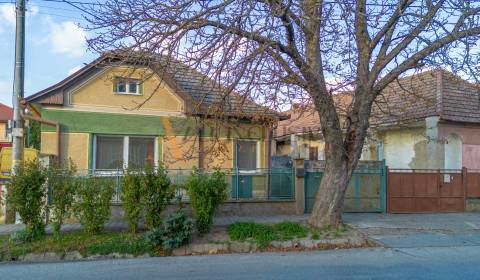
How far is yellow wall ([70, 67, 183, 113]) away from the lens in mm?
13727

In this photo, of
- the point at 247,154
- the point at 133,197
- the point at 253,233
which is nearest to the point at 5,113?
the point at 247,154

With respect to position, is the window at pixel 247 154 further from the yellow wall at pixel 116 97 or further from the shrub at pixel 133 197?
the shrub at pixel 133 197

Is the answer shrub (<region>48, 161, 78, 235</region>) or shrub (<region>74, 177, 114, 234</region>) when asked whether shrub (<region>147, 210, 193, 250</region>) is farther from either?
shrub (<region>48, 161, 78, 235</region>)

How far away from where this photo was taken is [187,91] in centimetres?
1483

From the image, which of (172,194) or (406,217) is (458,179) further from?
(172,194)

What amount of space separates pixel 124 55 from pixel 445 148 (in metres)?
13.2

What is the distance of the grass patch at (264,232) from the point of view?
9742 millimetres

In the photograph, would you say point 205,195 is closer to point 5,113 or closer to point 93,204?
point 93,204

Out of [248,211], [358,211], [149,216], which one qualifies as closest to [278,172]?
[248,211]

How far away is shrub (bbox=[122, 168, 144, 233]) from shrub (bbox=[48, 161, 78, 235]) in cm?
118

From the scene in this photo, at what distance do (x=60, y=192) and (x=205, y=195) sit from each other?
3277 mm

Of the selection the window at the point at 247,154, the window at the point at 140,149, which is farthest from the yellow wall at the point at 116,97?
the window at the point at 247,154

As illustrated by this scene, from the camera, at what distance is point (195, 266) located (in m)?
7.96

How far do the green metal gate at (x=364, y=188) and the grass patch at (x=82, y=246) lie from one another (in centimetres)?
665
